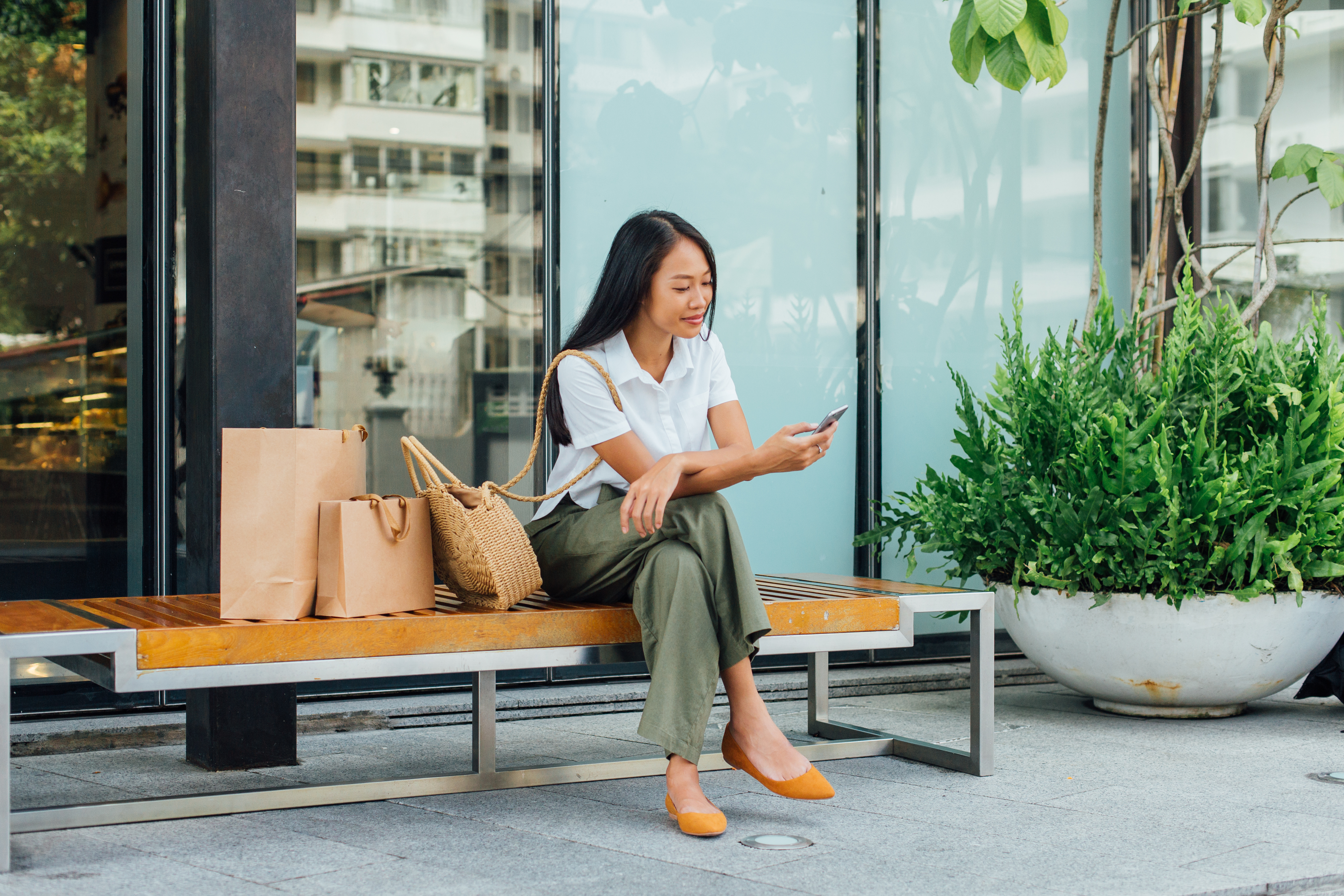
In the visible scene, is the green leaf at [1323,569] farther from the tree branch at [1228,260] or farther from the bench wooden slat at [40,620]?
the bench wooden slat at [40,620]

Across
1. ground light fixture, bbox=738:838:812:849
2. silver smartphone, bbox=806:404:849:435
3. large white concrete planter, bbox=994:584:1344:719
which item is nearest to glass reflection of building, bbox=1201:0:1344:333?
large white concrete planter, bbox=994:584:1344:719

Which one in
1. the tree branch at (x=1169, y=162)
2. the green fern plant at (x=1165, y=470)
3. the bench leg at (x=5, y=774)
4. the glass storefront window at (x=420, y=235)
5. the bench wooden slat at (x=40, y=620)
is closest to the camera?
the bench leg at (x=5, y=774)

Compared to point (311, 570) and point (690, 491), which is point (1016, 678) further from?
point (311, 570)

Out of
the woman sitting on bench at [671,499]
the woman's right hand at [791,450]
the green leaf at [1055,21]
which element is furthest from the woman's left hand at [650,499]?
the green leaf at [1055,21]

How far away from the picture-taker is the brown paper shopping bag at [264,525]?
115 inches

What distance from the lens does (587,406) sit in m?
3.35

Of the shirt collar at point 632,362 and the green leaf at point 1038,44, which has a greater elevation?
the green leaf at point 1038,44

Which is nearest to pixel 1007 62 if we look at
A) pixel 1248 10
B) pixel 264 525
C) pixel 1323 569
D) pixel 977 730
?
pixel 1248 10

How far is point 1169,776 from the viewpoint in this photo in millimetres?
3736

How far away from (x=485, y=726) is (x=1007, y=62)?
299 cm

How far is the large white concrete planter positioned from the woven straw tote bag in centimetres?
203

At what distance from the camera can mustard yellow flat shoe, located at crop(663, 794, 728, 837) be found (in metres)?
2.96

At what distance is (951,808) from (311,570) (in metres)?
1.67

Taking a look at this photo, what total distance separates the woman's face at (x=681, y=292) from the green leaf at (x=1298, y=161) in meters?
3.13
